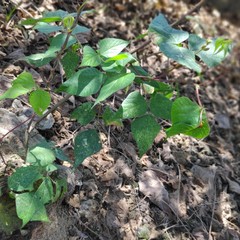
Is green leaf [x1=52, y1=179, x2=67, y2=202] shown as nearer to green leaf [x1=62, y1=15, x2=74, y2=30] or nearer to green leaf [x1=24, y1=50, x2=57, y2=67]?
green leaf [x1=24, y1=50, x2=57, y2=67]

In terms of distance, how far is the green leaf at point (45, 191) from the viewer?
155cm

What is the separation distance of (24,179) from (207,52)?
871 mm

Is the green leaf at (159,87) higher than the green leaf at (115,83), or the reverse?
the green leaf at (115,83)

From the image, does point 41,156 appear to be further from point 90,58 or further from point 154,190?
point 154,190

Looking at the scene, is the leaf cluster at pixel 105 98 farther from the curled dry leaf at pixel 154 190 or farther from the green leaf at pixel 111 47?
the curled dry leaf at pixel 154 190

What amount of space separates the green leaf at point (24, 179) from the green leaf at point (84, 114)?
29 centimetres

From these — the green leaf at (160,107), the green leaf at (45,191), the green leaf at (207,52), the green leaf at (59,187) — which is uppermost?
the green leaf at (207,52)

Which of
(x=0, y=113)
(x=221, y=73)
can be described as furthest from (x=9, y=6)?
(x=221, y=73)

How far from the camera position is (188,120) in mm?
1472

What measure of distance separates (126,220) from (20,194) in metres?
0.61

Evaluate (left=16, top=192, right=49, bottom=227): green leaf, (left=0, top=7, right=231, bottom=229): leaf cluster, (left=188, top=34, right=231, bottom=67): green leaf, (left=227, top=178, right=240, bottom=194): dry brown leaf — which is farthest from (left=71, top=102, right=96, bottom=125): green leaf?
(left=227, top=178, right=240, bottom=194): dry brown leaf

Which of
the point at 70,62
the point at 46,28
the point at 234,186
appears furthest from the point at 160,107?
the point at 234,186

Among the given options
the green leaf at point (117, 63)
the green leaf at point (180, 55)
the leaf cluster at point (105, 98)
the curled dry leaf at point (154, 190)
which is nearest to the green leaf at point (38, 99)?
the leaf cluster at point (105, 98)

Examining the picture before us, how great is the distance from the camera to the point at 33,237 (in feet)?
5.50
